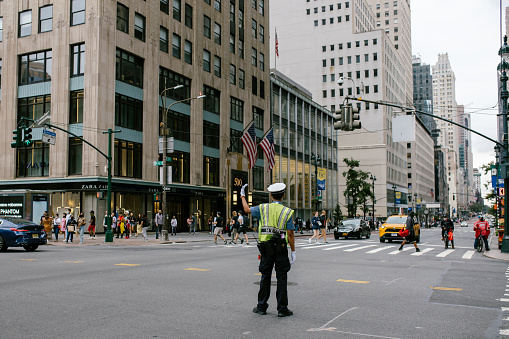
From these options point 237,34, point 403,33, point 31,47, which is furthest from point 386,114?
point 31,47

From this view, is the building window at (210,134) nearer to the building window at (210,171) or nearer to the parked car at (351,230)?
the building window at (210,171)

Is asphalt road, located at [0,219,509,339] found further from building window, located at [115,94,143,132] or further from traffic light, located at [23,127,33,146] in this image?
building window, located at [115,94,143,132]

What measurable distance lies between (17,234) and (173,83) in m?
26.2

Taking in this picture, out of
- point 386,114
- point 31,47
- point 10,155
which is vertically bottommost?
point 10,155

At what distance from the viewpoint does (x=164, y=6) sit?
141 ft

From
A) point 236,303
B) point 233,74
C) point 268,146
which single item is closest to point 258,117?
point 233,74

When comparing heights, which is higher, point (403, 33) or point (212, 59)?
point (403, 33)

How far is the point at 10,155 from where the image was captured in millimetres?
38031

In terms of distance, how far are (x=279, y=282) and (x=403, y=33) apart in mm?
138937

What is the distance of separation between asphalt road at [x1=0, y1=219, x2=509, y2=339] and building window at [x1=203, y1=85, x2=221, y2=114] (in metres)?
35.2

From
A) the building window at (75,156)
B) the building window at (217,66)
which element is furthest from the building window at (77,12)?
the building window at (217,66)

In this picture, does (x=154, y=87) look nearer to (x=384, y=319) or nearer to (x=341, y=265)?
(x=341, y=265)

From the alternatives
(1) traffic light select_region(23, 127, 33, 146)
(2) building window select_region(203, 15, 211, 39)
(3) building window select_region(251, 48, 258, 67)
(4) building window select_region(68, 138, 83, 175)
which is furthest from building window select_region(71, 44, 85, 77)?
(3) building window select_region(251, 48, 258, 67)

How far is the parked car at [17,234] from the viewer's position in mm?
19328
